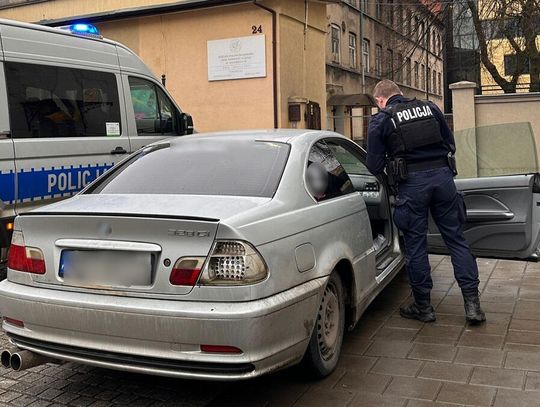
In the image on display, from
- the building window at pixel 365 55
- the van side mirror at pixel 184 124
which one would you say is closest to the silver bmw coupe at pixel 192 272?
the van side mirror at pixel 184 124

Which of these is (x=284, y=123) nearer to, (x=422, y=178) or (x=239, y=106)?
(x=239, y=106)

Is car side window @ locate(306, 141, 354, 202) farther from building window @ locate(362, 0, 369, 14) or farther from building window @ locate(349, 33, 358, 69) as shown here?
building window @ locate(362, 0, 369, 14)

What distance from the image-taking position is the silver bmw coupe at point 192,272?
2.85 metres

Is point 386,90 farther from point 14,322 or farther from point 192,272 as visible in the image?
point 14,322

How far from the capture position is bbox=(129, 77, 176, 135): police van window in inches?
286

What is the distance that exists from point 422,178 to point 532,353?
1.42 m

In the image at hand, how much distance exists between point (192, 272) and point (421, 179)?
7.36ft

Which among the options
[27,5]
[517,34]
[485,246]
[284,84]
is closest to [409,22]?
[517,34]

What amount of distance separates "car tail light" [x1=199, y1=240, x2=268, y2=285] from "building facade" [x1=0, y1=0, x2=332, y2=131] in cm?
1273

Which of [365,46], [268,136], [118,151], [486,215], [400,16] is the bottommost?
[486,215]

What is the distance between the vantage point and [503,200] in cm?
497

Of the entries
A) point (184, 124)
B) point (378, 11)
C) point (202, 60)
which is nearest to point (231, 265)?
point (184, 124)

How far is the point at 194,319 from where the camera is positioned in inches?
110

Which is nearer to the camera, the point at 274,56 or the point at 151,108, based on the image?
the point at 151,108
